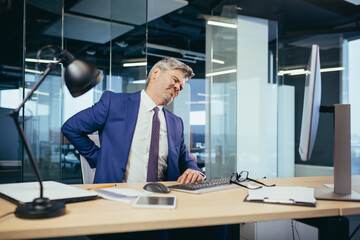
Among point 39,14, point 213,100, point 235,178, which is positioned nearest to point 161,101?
point 235,178

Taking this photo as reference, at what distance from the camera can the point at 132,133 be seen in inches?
74.5

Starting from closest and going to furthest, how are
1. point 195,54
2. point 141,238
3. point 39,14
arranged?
point 141,238
point 39,14
point 195,54

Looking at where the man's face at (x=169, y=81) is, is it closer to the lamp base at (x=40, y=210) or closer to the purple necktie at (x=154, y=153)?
the purple necktie at (x=154, y=153)

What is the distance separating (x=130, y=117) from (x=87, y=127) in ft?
0.94

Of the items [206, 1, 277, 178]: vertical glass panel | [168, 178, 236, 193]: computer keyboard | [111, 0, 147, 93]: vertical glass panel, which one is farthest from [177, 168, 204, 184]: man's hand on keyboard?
[206, 1, 277, 178]: vertical glass panel

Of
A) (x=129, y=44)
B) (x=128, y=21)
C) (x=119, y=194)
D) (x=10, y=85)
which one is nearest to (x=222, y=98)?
A: (x=129, y=44)

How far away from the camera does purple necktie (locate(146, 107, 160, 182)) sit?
6.08ft

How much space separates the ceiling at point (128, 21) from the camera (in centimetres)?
350

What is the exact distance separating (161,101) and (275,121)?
3.42 m

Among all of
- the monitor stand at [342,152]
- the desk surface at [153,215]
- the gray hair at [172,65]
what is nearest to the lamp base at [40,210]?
the desk surface at [153,215]

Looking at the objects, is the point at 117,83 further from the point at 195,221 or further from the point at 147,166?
the point at 195,221

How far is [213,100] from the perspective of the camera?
4.81m

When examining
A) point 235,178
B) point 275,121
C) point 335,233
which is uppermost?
point 275,121

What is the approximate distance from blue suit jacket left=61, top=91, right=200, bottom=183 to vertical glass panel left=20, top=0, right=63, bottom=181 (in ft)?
5.57
